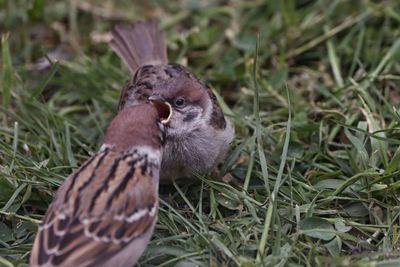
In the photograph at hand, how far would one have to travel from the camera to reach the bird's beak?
11.8ft

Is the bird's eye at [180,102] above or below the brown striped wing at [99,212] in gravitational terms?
below

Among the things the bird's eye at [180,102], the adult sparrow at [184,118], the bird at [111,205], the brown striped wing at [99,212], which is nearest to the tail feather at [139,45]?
the adult sparrow at [184,118]

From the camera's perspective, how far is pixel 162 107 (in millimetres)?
3646

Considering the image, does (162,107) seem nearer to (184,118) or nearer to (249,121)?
(184,118)

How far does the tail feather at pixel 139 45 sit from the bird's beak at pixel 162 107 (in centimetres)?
76

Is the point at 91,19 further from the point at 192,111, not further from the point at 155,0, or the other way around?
the point at 192,111

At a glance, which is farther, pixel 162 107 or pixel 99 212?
pixel 162 107

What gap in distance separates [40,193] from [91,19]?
197cm

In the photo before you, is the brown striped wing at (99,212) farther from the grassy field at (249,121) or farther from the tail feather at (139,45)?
the tail feather at (139,45)

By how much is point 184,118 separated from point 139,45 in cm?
89

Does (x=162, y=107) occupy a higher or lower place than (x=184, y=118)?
higher

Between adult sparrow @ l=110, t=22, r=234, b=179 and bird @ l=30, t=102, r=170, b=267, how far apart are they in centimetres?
31

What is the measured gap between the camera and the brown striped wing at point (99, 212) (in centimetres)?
281

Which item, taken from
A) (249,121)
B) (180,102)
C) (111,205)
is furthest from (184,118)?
(111,205)
